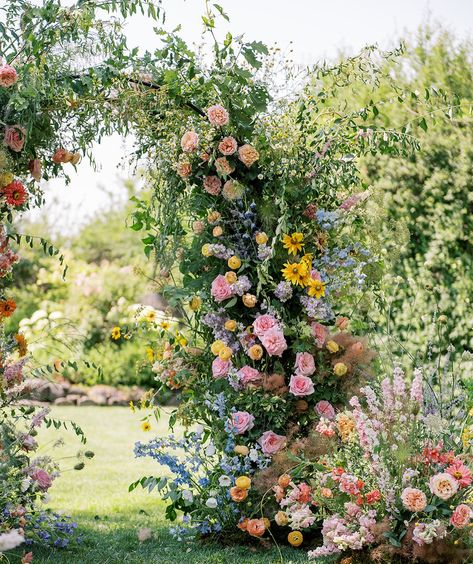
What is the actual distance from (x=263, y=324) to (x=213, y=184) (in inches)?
29.7

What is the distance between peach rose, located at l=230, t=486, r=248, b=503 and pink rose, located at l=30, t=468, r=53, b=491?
0.85m

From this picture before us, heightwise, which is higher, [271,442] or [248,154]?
[248,154]

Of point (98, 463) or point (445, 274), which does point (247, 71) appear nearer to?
point (445, 274)

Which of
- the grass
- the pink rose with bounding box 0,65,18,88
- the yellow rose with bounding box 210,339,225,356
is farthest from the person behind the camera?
the yellow rose with bounding box 210,339,225,356

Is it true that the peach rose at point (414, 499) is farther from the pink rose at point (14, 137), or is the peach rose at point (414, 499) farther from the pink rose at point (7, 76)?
the pink rose at point (7, 76)

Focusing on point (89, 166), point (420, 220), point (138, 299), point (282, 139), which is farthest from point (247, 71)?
point (138, 299)

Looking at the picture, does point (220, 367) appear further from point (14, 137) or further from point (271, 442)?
point (14, 137)

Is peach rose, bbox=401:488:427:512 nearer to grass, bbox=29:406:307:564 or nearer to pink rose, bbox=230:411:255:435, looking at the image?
grass, bbox=29:406:307:564

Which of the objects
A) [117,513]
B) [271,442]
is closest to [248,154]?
[271,442]

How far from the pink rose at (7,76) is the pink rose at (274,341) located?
1614mm

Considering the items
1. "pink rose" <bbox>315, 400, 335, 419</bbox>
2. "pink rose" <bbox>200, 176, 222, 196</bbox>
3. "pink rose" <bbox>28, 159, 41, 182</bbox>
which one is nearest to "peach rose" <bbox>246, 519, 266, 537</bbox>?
"pink rose" <bbox>315, 400, 335, 419</bbox>

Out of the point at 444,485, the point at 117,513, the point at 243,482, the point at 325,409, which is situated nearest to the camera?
the point at 444,485

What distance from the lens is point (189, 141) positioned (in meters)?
3.89

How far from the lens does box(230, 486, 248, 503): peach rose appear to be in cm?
369
